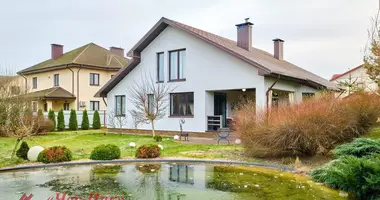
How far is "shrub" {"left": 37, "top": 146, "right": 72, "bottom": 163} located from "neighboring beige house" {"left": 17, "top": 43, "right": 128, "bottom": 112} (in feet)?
57.9

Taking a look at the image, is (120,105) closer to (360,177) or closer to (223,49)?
(223,49)

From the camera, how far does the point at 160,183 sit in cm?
819

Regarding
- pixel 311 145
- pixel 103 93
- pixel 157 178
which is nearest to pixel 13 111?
pixel 103 93

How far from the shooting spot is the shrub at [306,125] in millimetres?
10016

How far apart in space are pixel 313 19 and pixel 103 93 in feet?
47.2

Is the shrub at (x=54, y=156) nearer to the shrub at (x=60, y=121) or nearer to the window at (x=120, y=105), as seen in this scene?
the window at (x=120, y=105)

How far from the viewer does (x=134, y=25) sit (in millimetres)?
23875

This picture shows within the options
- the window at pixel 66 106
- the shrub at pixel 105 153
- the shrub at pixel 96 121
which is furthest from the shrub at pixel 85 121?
the shrub at pixel 105 153

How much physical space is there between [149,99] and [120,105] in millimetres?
3362

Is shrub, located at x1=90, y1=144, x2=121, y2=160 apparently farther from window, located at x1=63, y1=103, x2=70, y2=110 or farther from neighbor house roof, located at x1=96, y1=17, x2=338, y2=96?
window, located at x1=63, y1=103, x2=70, y2=110

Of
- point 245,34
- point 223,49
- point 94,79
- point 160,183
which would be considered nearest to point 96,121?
point 94,79

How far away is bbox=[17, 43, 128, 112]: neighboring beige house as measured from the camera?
99.0 feet

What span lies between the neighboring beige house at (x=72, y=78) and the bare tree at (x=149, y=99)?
830 cm

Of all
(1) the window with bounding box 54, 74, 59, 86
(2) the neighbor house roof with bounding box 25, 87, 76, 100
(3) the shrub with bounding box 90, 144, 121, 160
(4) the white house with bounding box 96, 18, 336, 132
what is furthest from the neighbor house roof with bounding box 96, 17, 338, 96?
(1) the window with bounding box 54, 74, 59, 86
